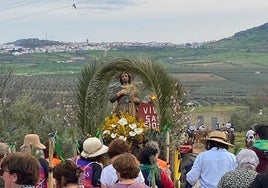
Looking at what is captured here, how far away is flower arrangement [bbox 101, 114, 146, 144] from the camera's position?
13.0 metres

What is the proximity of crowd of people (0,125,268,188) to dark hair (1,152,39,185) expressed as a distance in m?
1.20

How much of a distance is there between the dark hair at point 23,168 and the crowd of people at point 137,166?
1.20m

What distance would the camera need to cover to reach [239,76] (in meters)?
124

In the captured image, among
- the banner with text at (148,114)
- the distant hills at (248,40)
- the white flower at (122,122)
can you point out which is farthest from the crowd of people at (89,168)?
the distant hills at (248,40)

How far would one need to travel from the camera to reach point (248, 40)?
7072 inches

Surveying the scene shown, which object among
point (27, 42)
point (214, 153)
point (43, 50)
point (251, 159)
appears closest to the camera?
point (251, 159)

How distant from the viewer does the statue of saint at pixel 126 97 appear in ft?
47.8

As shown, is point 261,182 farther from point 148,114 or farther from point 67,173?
point 148,114

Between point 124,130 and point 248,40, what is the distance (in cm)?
16966

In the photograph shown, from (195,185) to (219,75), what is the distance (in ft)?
377

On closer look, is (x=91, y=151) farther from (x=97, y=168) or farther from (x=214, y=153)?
(x=214, y=153)

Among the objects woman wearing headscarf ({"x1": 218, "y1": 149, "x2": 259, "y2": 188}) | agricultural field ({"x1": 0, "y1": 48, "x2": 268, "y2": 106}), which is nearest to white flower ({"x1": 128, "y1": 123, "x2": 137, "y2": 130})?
woman wearing headscarf ({"x1": 218, "y1": 149, "x2": 259, "y2": 188})

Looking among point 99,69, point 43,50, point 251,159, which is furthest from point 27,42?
point 251,159

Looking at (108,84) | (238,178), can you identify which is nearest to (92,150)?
(238,178)
